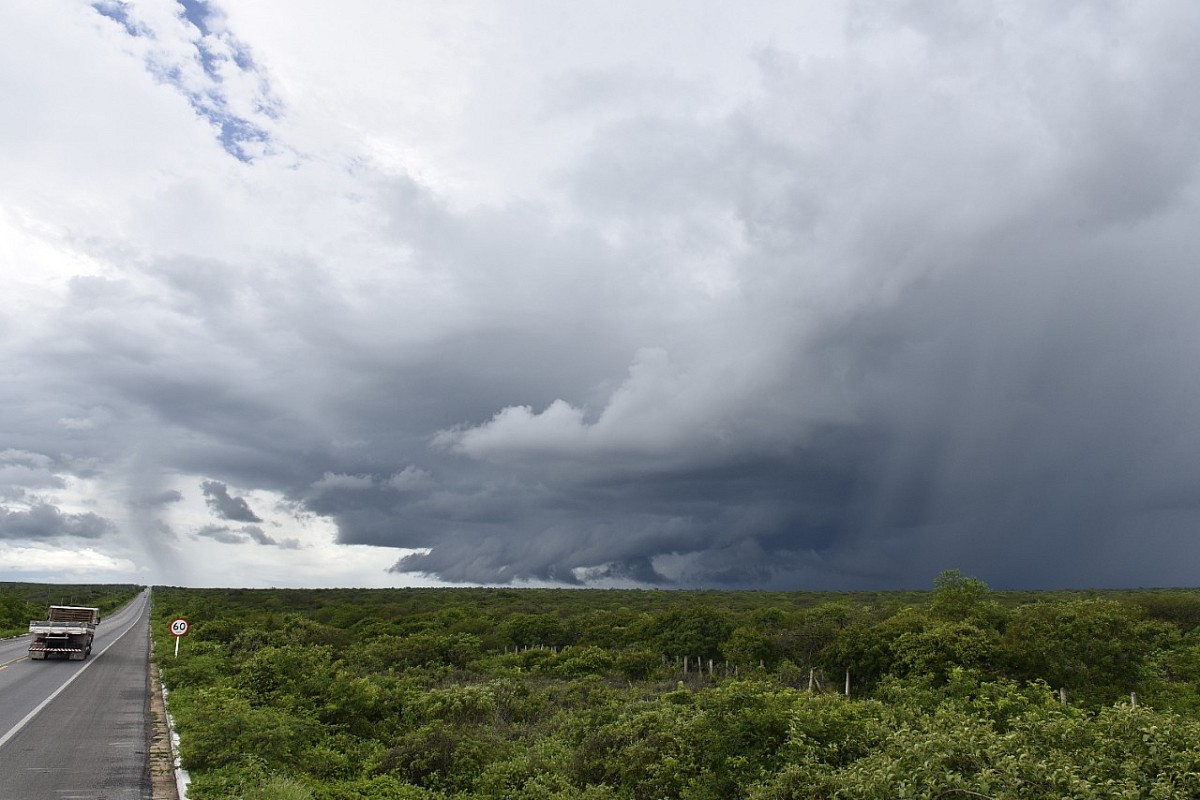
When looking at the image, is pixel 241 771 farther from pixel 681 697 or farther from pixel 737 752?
pixel 681 697

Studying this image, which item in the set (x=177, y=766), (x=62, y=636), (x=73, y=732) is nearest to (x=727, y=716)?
(x=177, y=766)

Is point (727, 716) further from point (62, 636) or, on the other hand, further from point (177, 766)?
point (62, 636)

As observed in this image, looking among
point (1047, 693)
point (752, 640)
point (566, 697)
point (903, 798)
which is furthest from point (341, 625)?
point (903, 798)

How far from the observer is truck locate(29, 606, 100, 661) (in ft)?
128

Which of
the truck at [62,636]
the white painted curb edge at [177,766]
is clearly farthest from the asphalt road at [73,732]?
the truck at [62,636]

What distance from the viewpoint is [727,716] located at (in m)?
15.8

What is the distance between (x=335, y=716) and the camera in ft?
72.9

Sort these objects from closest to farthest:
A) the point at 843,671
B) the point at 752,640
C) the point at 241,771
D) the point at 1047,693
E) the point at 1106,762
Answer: the point at 1106,762, the point at 241,771, the point at 1047,693, the point at 843,671, the point at 752,640

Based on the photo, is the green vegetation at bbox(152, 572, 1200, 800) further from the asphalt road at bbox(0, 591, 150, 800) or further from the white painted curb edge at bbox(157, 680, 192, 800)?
the asphalt road at bbox(0, 591, 150, 800)

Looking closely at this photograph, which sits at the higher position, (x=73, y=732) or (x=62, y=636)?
(x=62, y=636)

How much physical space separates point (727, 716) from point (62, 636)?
37.9 meters

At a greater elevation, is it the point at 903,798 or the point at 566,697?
the point at 903,798

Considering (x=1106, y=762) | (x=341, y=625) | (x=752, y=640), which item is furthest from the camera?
(x=341, y=625)

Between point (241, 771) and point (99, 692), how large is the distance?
57.2 ft
